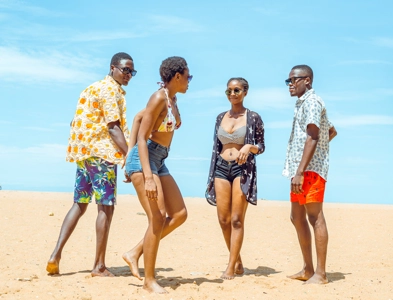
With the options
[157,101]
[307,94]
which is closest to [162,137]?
[157,101]

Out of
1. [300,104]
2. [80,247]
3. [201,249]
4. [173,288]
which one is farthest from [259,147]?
[80,247]

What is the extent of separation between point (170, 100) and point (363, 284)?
3.25 meters

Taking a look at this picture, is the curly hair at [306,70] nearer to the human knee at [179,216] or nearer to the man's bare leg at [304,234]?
the man's bare leg at [304,234]

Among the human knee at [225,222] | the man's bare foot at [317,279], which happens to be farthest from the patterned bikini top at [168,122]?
the man's bare foot at [317,279]

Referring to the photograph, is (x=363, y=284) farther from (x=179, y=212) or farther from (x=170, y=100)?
(x=170, y=100)

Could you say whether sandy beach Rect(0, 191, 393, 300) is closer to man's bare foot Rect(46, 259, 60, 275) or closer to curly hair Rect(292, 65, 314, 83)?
man's bare foot Rect(46, 259, 60, 275)

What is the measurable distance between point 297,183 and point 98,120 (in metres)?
2.51

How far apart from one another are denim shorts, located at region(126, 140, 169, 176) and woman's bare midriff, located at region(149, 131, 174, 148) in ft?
0.11

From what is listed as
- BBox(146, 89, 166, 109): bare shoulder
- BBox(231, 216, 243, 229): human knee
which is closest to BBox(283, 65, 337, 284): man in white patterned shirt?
BBox(231, 216, 243, 229): human knee

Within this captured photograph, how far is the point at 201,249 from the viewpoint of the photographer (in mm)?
9680

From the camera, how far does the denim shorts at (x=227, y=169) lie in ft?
22.8

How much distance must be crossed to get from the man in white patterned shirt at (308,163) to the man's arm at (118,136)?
1.97 m

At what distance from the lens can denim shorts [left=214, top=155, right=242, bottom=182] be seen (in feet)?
22.8

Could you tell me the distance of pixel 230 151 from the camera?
277 inches
